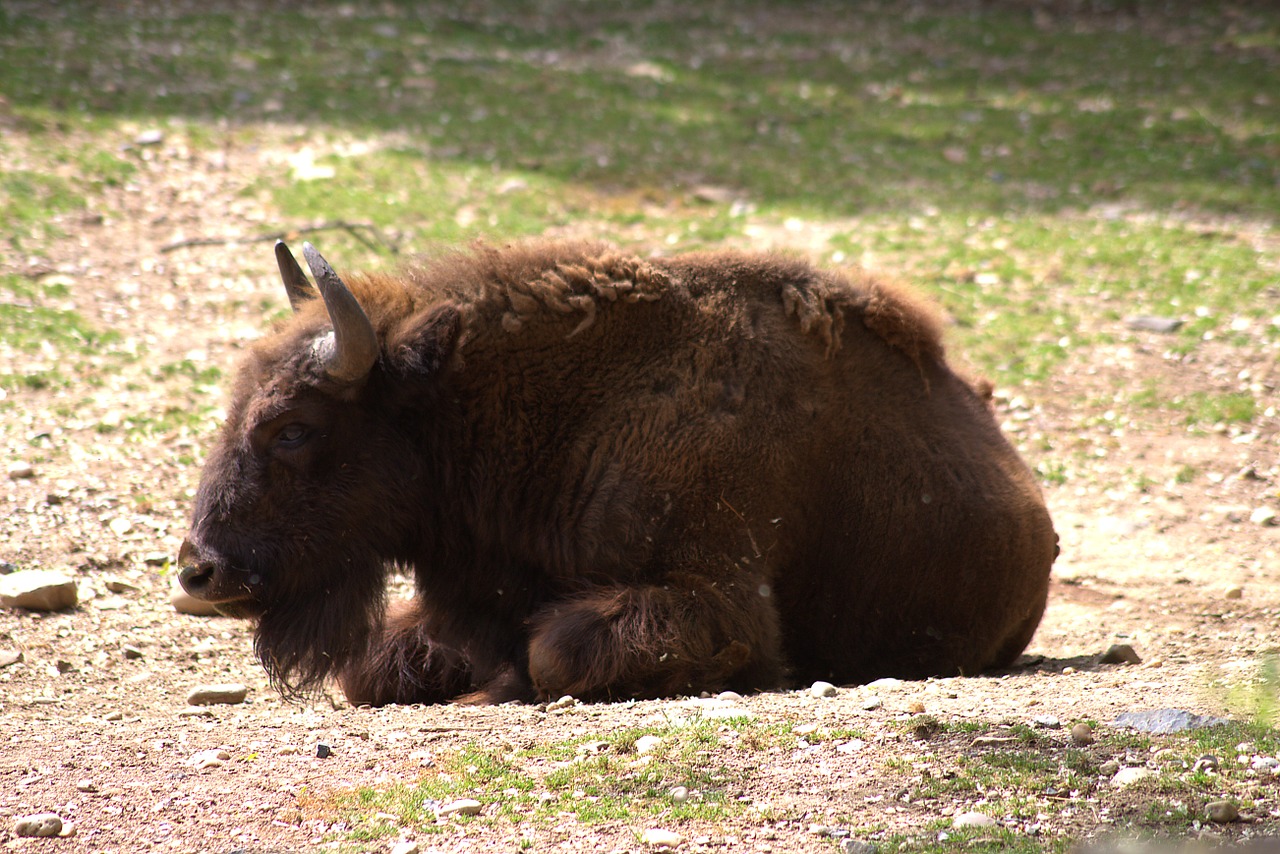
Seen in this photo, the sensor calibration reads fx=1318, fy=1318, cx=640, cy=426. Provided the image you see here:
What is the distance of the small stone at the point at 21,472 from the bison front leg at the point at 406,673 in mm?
2314

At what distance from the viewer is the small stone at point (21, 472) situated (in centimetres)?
652

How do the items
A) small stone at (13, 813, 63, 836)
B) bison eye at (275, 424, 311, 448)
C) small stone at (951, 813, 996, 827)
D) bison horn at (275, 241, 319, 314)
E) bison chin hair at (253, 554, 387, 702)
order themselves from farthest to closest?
bison horn at (275, 241, 319, 314) < bison chin hair at (253, 554, 387, 702) < bison eye at (275, 424, 311, 448) < small stone at (13, 813, 63, 836) < small stone at (951, 813, 996, 827)

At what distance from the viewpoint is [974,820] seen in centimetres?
308

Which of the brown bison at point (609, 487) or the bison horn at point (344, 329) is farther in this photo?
the brown bison at point (609, 487)

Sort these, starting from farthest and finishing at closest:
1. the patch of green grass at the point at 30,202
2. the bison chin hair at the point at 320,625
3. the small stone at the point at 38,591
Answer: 1. the patch of green grass at the point at 30,202
2. the small stone at the point at 38,591
3. the bison chin hair at the point at 320,625

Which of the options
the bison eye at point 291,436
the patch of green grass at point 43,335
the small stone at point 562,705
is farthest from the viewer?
the patch of green grass at point 43,335

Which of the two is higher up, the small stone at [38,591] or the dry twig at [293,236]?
the dry twig at [293,236]

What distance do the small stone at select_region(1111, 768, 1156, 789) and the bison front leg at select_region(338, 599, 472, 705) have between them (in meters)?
2.72

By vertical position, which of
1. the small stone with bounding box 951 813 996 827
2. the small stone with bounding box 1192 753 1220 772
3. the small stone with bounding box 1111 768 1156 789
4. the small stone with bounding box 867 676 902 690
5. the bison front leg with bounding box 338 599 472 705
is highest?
the small stone with bounding box 1192 753 1220 772

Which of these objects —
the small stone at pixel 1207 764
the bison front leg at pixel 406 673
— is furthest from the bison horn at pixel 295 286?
the small stone at pixel 1207 764

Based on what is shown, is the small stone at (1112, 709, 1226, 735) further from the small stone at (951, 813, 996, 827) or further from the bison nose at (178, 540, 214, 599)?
the bison nose at (178, 540, 214, 599)

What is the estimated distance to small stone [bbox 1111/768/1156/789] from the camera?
3221mm

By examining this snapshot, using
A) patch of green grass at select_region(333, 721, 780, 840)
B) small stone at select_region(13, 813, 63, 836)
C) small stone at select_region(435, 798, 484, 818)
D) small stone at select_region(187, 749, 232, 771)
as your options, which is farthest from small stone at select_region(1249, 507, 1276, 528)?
small stone at select_region(13, 813, 63, 836)

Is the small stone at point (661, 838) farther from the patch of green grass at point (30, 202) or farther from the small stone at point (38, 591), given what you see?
the patch of green grass at point (30, 202)
